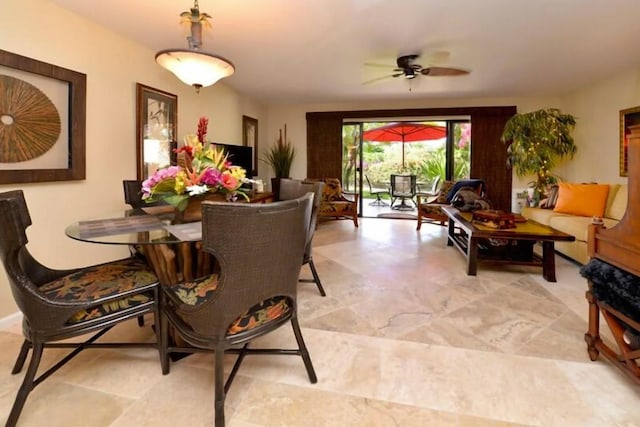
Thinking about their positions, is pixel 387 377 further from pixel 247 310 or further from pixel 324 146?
pixel 324 146

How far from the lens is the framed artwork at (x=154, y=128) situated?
333 cm

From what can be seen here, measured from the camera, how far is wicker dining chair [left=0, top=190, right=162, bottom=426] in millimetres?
1329

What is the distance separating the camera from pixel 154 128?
3.53 m

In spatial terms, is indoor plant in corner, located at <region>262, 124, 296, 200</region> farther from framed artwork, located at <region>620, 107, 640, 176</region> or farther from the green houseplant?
framed artwork, located at <region>620, 107, 640, 176</region>

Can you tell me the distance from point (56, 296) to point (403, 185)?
7511 millimetres

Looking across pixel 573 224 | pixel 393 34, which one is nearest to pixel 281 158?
pixel 393 34

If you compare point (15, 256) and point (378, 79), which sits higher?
point (378, 79)

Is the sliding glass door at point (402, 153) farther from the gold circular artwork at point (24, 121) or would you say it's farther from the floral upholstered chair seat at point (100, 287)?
the floral upholstered chair seat at point (100, 287)

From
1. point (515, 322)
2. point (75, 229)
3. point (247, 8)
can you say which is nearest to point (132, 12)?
point (247, 8)

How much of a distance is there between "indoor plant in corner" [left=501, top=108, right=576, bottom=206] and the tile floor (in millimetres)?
3212

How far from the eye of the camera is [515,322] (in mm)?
2299

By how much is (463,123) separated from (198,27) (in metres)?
5.57

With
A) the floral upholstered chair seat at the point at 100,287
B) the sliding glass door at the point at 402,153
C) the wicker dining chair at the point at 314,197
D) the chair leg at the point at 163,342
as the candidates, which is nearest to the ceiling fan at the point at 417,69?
the wicker dining chair at the point at 314,197

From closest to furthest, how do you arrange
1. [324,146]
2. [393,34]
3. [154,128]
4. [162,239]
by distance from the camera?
[162,239], [393,34], [154,128], [324,146]
